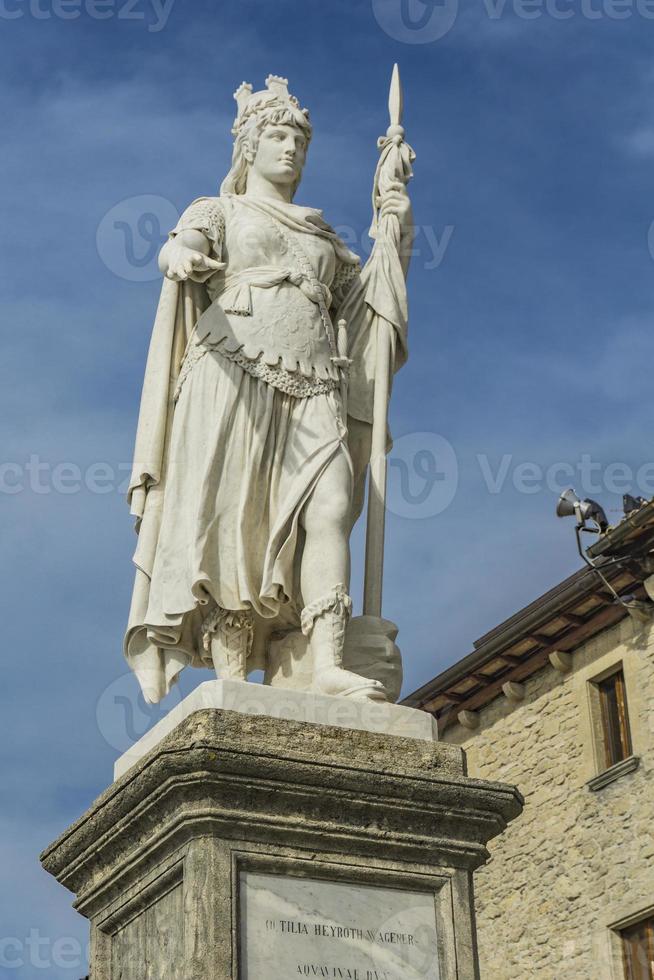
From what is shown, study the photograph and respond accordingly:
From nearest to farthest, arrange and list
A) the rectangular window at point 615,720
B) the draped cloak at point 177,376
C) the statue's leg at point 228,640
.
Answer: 1. the statue's leg at point 228,640
2. the draped cloak at point 177,376
3. the rectangular window at point 615,720

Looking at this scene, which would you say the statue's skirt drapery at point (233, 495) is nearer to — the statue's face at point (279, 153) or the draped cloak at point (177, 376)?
the draped cloak at point (177, 376)

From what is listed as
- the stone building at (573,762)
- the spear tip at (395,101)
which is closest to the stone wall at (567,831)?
the stone building at (573,762)

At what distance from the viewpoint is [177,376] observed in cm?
763

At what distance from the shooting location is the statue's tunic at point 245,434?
23.5 ft

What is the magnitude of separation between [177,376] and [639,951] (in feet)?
46.2

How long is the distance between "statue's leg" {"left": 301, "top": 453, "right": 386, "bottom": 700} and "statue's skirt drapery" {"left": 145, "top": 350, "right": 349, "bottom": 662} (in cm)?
6

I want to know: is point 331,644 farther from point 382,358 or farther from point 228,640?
point 382,358

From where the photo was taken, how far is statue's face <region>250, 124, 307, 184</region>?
7969 mm

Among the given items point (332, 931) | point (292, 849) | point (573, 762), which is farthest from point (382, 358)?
point (573, 762)

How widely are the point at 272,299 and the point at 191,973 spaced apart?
2.83 m

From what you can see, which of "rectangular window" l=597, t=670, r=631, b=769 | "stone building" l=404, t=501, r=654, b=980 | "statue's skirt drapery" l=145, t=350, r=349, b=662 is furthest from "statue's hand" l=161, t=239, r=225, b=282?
"rectangular window" l=597, t=670, r=631, b=769

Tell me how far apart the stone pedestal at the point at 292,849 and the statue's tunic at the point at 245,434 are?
23.5 inches

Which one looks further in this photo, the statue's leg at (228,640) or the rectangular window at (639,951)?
the rectangular window at (639,951)

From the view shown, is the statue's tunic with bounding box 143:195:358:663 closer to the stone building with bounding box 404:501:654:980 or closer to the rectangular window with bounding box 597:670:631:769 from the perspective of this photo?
the stone building with bounding box 404:501:654:980
